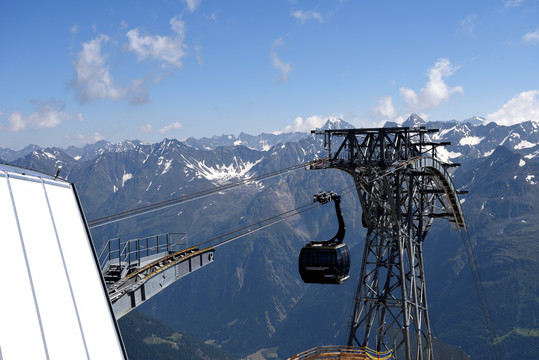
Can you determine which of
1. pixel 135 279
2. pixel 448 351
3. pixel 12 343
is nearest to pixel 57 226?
pixel 12 343

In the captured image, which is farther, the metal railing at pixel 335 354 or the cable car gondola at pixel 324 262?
the cable car gondola at pixel 324 262

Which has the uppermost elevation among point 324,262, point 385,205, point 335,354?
point 385,205

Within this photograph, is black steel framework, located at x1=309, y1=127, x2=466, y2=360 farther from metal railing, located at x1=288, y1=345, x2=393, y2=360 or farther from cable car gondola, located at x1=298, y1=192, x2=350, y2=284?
metal railing, located at x1=288, y1=345, x2=393, y2=360

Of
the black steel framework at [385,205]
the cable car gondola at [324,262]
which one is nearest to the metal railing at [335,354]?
the black steel framework at [385,205]

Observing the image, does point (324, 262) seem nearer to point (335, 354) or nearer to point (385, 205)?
point (385, 205)

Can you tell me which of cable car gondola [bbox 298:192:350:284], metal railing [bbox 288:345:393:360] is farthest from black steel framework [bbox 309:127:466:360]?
metal railing [bbox 288:345:393:360]

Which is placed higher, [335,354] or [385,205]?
→ [385,205]

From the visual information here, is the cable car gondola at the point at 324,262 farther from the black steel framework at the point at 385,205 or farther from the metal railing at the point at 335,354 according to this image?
the metal railing at the point at 335,354

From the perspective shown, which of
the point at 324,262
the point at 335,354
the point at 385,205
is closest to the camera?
the point at 335,354

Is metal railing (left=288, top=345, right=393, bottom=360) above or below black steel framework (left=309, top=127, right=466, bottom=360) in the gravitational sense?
below

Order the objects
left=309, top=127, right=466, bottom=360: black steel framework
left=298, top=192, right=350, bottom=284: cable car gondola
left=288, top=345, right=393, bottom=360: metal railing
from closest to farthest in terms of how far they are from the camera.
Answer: left=288, top=345, right=393, bottom=360: metal railing → left=298, top=192, right=350, bottom=284: cable car gondola → left=309, top=127, right=466, bottom=360: black steel framework

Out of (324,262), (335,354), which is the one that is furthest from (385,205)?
(335,354)

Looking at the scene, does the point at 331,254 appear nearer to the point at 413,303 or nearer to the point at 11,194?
the point at 413,303
